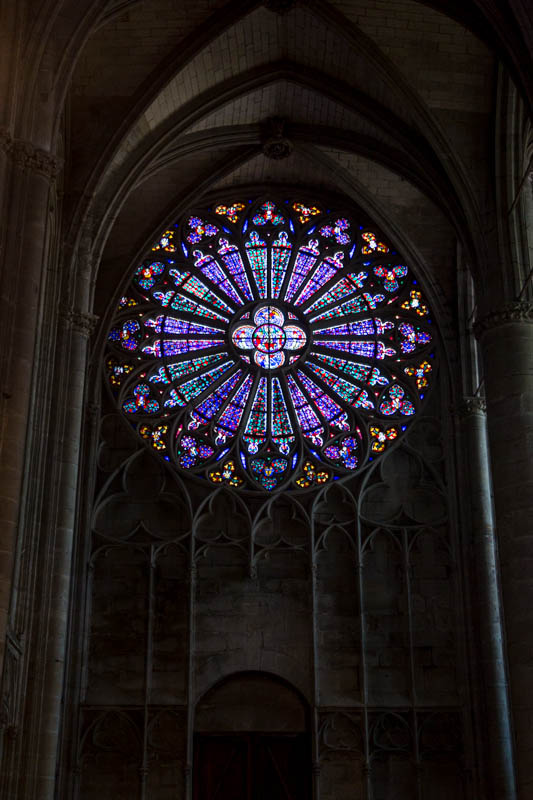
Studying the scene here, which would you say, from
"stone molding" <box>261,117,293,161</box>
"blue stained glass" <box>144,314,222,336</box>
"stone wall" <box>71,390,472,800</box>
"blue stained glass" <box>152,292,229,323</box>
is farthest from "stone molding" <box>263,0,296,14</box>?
"stone wall" <box>71,390,472,800</box>

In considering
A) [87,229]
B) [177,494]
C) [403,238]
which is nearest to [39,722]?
[177,494]

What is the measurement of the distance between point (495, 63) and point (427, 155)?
4.82 feet

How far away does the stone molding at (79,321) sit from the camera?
15.4 metres

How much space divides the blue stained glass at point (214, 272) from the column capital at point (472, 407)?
405 centimetres

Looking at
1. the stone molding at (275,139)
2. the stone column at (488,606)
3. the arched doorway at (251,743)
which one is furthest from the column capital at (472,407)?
the arched doorway at (251,743)

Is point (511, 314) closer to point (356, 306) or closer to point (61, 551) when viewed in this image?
point (356, 306)

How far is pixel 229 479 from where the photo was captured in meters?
18.0

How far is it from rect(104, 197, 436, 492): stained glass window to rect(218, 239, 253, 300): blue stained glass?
23 millimetres

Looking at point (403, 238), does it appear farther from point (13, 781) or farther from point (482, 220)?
point (13, 781)

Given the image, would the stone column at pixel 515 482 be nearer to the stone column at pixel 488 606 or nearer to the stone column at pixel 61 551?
the stone column at pixel 488 606

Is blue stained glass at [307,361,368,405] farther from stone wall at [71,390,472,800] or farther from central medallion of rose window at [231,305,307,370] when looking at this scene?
stone wall at [71,390,472,800]

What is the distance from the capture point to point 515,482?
13461 millimetres

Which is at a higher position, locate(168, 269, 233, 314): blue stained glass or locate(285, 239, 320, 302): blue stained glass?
locate(285, 239, 320, 302): blue stained glass

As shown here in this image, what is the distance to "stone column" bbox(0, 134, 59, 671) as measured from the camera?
10.4m
